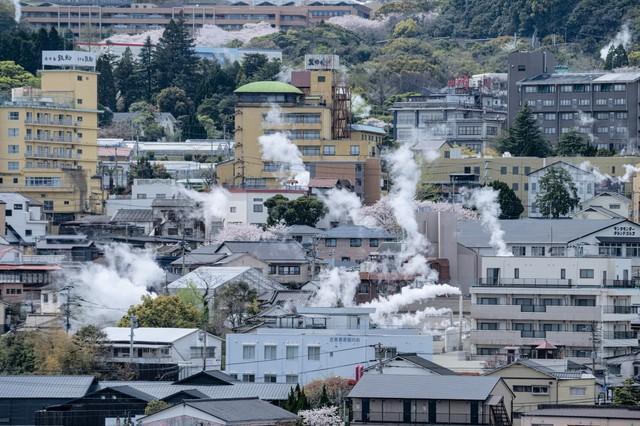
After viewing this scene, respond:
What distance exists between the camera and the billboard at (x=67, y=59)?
90062 millimetres

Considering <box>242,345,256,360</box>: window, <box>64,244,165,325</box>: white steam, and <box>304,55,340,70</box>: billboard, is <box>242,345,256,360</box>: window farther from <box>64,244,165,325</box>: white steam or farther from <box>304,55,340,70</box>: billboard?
<box>304,55,340,70</box>: billboard

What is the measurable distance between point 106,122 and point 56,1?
4241cm

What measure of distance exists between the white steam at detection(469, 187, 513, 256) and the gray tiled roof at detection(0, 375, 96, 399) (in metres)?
22.6

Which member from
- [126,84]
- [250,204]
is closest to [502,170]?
[250,204]

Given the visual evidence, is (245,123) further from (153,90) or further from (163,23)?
(163,23)

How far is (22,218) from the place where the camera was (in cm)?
8044

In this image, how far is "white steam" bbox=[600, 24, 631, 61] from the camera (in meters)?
128

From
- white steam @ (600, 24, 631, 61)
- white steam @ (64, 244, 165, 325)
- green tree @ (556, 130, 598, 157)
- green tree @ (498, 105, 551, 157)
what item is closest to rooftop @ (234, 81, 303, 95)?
green tree @ (498, 105, 551, 157)

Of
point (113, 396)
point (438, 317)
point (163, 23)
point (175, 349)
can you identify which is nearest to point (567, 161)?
point (438, 317)

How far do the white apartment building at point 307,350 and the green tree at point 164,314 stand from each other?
12.8 feet

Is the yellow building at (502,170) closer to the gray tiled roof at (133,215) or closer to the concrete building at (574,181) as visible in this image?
the concrete building at (574,181)

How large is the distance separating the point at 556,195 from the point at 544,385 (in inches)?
1279

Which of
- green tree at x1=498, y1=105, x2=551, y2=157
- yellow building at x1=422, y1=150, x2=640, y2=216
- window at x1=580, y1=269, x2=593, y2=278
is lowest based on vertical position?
window at x1=580, y1=269, x2=593, y2=278

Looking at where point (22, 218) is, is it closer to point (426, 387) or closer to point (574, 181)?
point (574, 181)
